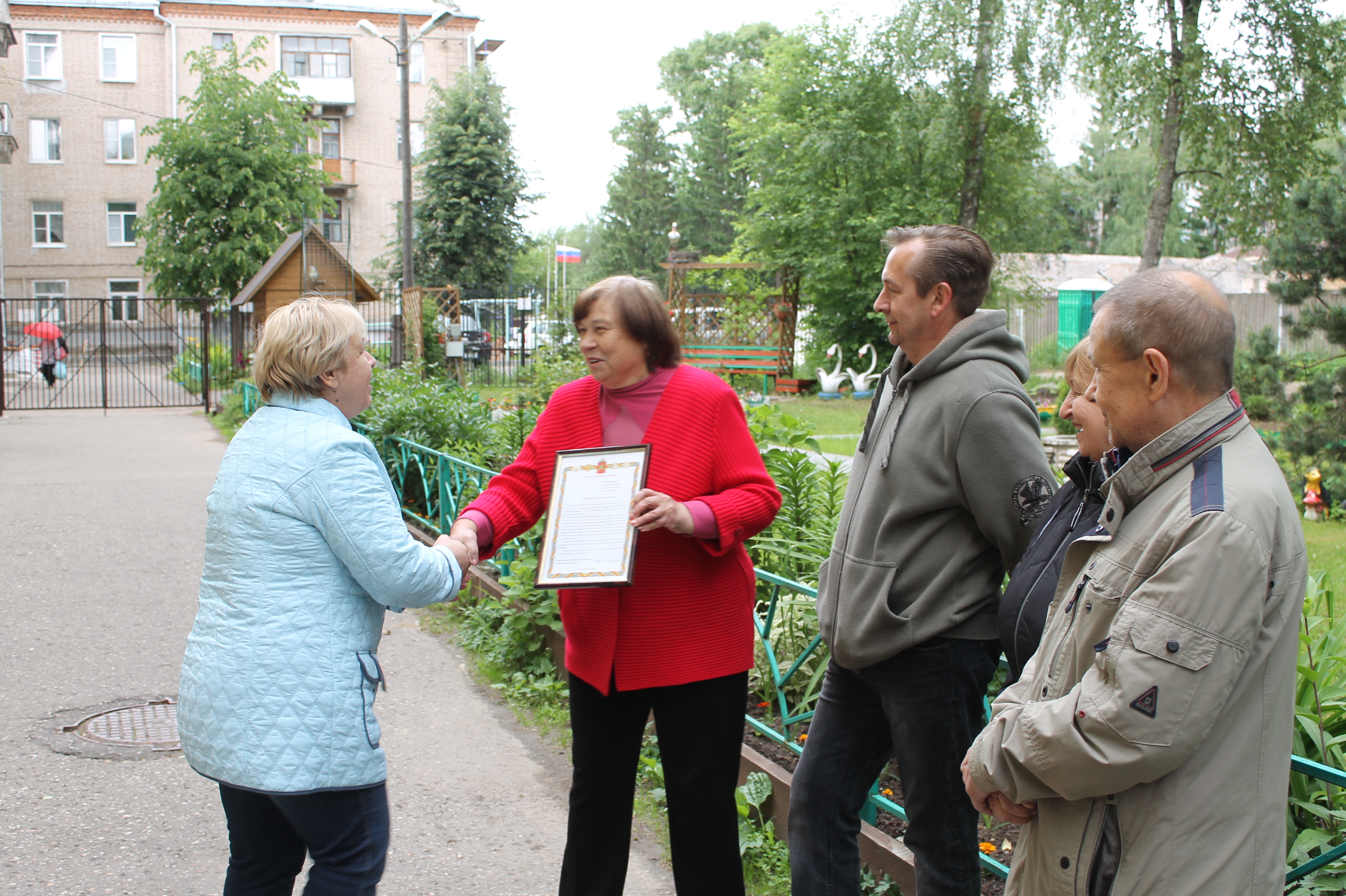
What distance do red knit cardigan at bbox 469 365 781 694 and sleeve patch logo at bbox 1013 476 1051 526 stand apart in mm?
659

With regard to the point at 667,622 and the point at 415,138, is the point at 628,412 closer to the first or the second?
the point at 667,622

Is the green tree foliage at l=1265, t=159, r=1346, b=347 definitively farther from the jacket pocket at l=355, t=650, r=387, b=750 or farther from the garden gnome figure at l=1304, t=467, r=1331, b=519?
the jacket pocket at l=355, t=650, r=387, b=750

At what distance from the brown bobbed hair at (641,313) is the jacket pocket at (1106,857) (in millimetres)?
1587

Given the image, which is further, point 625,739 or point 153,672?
point 153,672

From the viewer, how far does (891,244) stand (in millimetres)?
2686

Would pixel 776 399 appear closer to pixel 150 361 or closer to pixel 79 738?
pixel 79 738

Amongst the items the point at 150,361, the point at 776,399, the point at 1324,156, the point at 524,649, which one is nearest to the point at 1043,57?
the point at 1324,156

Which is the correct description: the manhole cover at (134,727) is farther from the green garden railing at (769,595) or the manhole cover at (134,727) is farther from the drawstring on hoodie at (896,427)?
the drawstring on hoodie at (896,427)

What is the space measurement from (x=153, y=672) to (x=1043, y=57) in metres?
20.8

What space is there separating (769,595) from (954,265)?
7.35 feet

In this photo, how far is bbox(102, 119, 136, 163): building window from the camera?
42469 mm

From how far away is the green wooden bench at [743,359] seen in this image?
23.3 meters

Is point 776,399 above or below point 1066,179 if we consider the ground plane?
below

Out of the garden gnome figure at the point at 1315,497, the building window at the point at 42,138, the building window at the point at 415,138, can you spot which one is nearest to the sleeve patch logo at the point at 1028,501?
the garden gnome figure at the point at 1315,497
